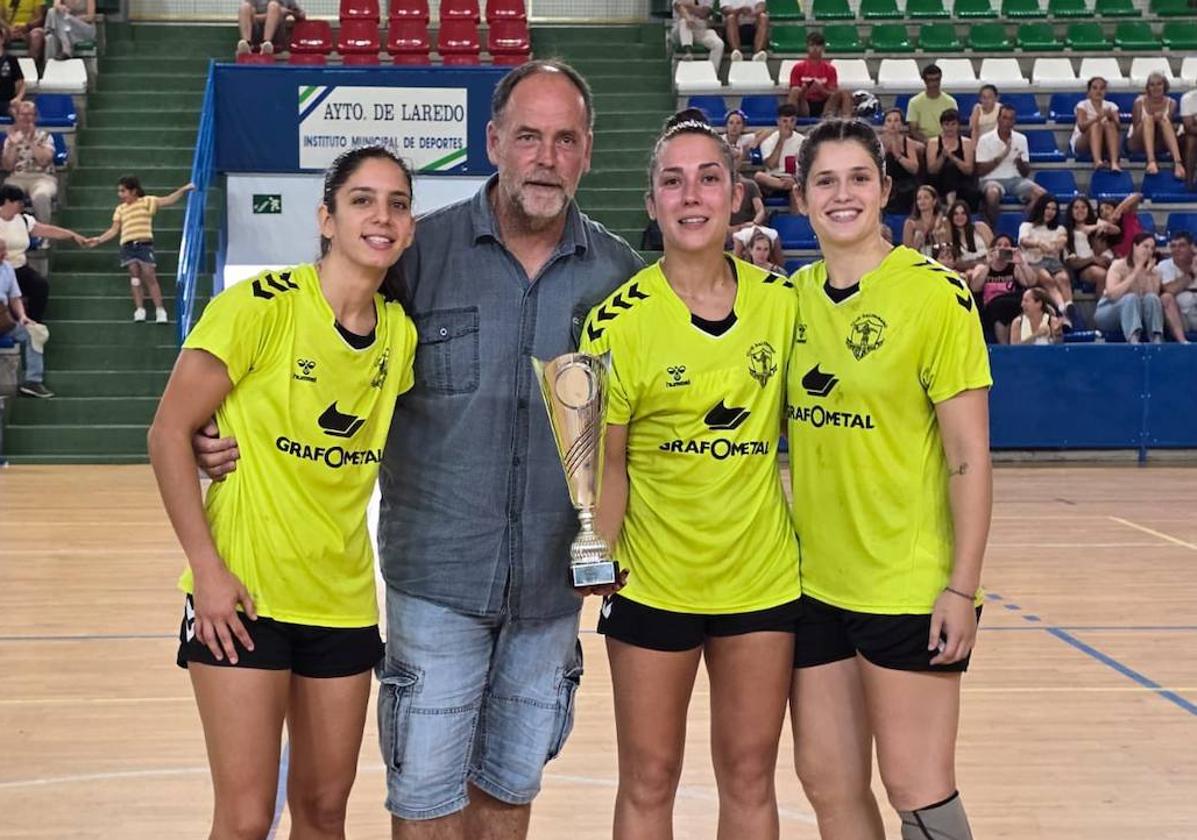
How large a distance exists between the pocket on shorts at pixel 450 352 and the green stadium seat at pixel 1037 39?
15.5 meters

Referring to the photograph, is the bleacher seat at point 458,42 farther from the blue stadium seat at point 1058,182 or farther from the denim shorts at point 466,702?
the denim shorts at point 466,702

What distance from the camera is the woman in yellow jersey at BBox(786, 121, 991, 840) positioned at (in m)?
3.19

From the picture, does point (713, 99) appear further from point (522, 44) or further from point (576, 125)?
point (576, 125)

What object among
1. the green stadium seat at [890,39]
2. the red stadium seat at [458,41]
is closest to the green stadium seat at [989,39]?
the green stadium seat at [890,39]

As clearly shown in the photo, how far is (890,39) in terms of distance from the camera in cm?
1742

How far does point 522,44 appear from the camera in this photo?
55.6ft

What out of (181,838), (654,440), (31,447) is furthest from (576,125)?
(31,447)

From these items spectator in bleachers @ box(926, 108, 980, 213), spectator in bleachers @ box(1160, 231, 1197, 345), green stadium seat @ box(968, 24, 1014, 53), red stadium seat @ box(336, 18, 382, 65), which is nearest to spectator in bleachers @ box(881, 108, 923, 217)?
spectator in bleachers @ box(926, 108, 980, 213)

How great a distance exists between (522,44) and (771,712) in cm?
1451

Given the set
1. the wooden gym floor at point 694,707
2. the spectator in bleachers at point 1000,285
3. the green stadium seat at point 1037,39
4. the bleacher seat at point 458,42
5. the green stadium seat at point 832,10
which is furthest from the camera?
the green stadium seat at point 832,10

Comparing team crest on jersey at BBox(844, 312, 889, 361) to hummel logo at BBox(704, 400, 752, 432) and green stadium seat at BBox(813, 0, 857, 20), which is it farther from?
green stadium seat at BBox(813, 0, 857, 20)

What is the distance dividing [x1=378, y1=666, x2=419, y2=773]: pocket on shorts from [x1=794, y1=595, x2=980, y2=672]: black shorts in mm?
843

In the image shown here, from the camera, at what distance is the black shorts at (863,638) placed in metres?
3.22

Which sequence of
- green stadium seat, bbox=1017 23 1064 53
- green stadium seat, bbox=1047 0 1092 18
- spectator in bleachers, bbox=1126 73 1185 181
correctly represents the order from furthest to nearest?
green stadium seat, bbox=1047 0 1092 18
green stadium seat, bbox=1017 23 1064 53
spectator in bleachers, bbox=1126 73 1185 181
